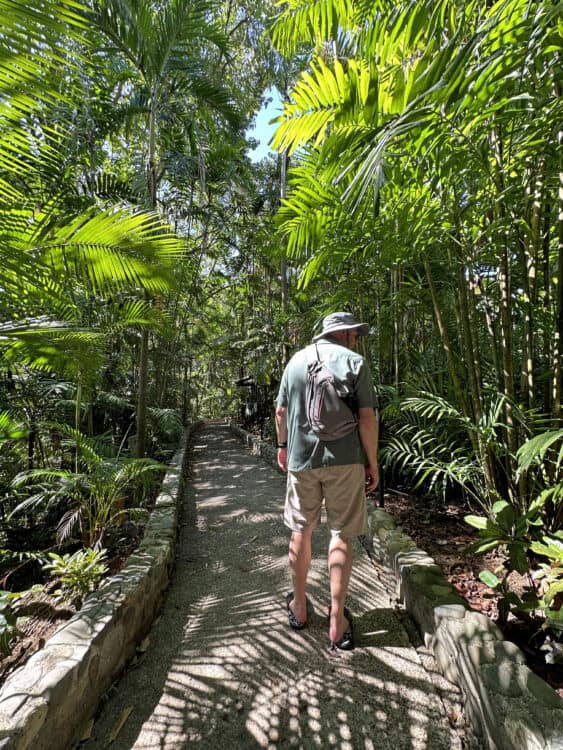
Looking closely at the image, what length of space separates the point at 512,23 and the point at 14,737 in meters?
2.68

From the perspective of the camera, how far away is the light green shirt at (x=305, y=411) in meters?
1.75

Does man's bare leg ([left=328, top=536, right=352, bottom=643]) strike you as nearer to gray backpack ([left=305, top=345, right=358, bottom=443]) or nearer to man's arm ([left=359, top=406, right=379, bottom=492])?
man's arm ([left=359, top=406, right=379, bottom=492])

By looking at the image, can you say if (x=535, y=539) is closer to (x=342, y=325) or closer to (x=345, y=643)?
(x=345, y=643)

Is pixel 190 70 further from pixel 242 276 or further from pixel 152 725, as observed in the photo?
pixel 242 276

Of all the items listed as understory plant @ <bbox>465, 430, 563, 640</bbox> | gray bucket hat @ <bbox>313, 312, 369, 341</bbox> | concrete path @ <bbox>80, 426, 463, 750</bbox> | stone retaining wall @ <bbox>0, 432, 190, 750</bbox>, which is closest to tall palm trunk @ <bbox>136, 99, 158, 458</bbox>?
concrete path @ <bbox>80, 426, 463, 750</bbox>

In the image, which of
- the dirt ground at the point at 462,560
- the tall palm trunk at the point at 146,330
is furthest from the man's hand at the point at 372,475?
the tall palm trunk at the point at 146,330

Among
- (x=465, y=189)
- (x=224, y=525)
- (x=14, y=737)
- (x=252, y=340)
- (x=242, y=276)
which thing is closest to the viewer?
(x=14, y=737)

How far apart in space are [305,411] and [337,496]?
1.46ft

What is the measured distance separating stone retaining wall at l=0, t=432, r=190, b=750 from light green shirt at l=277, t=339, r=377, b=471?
1113 millimetres

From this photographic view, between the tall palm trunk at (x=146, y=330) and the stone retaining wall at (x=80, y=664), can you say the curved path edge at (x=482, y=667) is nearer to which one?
the stone retaining wall at (x=80, y=664)

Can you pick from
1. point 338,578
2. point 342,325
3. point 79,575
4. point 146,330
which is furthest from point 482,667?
point 146,330

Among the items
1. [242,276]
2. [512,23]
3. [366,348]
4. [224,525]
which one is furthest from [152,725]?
[242,276]

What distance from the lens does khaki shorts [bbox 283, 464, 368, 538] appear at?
175cm

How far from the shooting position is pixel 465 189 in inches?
76.7
